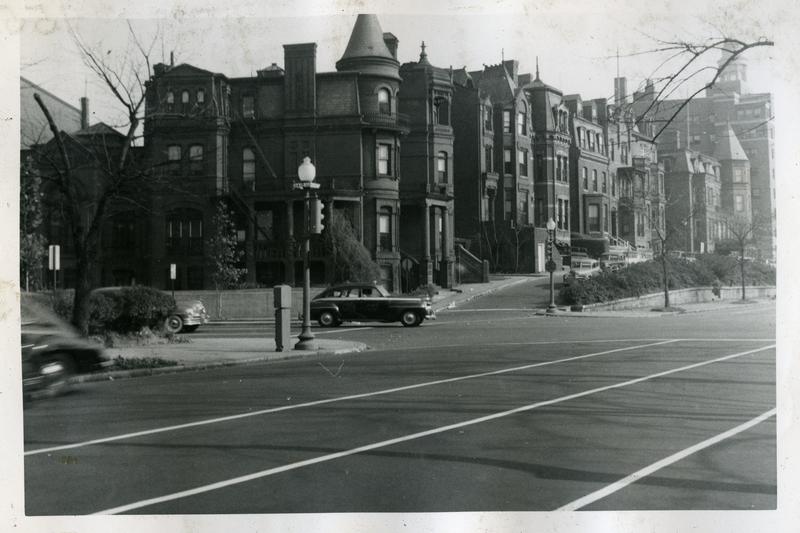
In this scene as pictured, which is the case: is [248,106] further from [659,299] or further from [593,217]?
[659,299]

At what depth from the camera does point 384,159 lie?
121 ft

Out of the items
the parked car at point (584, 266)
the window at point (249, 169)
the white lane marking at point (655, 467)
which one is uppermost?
the window at point (249, 169)

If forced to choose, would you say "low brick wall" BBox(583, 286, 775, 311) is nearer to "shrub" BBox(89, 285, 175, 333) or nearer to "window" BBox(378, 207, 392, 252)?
"window" BBox(378, 207, 392, 252)

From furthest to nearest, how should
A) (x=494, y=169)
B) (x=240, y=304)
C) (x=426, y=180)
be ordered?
1. (x=494, y=169)
2. (x=426, y=180)
3. (x=240, y=304)

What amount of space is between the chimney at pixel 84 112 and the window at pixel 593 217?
2822 cm

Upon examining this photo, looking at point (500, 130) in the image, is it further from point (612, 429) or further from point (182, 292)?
point (612, 429)

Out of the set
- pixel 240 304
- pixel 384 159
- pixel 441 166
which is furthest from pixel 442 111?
pixel 240 304

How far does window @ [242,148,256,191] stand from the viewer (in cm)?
3553

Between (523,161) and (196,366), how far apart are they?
111 feet

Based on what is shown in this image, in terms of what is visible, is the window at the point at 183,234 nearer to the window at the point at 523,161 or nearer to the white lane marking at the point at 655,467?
the window at the point at 523,161

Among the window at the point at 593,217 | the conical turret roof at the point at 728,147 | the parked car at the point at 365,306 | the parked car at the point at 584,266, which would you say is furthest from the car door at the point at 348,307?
the parked car at the point at 584,266

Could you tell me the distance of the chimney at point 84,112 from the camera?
11.6 m

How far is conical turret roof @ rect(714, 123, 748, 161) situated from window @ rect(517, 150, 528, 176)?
33252 mm

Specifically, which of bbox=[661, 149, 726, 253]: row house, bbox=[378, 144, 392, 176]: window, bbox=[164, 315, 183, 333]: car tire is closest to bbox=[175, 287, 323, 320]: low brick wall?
bbox=[164, 315, 183, 333]: car tire
